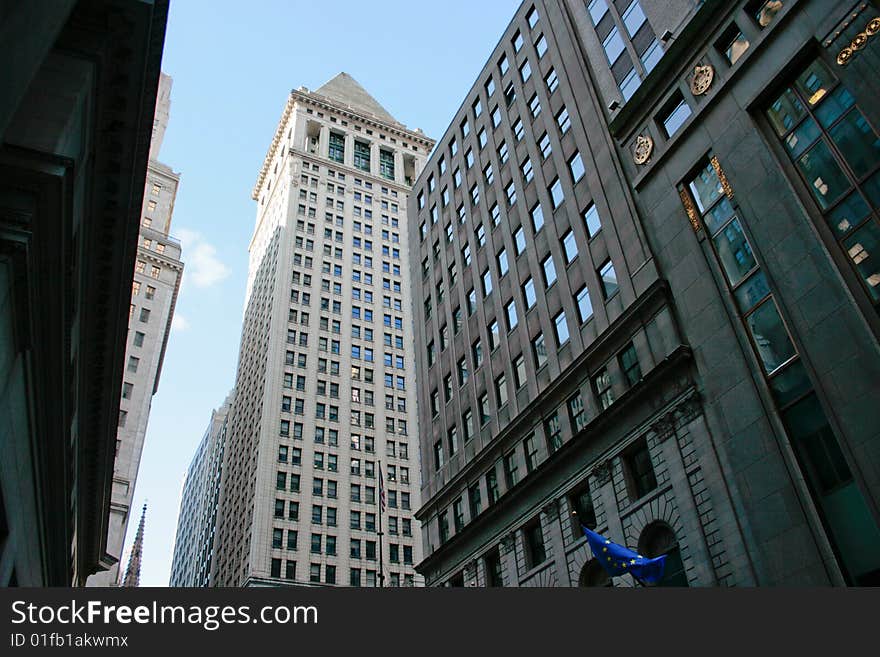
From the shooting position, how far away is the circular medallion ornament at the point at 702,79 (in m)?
28.0

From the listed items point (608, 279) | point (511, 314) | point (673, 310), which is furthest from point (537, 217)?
point (673, 310)

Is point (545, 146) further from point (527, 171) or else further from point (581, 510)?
point (581, 510)

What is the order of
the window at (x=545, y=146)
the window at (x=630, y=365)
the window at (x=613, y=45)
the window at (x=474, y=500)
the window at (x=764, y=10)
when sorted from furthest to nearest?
the window at (x=545, y=146) → the window at (x=474, y=500) → the window at (x=613, y=45) → the window at (x=630, y=365) → the window at (x=764, y=10)

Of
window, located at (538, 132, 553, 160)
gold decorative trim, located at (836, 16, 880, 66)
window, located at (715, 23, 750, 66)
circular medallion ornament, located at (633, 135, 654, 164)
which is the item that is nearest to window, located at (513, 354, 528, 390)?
window, located at (538, 132, 553, 160)

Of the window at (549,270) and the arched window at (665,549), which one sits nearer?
the arched window at (665,549)

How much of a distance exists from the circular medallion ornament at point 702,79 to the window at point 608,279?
801cm

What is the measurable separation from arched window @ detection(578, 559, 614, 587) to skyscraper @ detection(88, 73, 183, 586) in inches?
1765

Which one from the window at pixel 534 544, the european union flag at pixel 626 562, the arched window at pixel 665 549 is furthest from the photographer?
the window at pixel 534 544

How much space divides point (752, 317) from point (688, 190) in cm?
670

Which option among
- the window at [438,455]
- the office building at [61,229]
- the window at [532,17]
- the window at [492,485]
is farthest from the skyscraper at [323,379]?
the office building at [61,229]

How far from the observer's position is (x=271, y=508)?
75.6m

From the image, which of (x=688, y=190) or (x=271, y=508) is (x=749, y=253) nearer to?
(x=688, y=190)

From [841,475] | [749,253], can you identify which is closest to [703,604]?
[841,475]

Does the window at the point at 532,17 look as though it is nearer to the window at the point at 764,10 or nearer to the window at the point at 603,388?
the window at the point at 764,10
